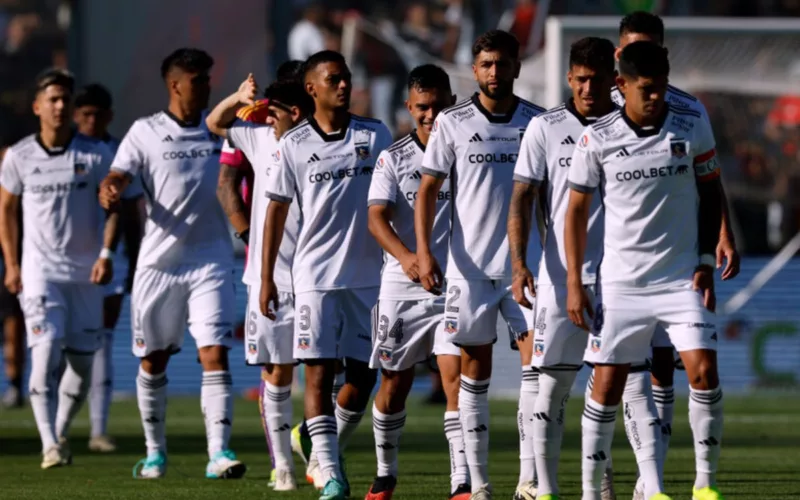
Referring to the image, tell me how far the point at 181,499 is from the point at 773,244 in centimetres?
1351

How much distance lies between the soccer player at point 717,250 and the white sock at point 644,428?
86 mm

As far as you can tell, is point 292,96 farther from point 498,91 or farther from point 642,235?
point 642,235

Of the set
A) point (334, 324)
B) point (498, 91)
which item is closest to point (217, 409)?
point (334, 324)

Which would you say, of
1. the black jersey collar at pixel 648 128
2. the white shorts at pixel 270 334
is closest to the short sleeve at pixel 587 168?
the black jersey collar at pixel 648 128

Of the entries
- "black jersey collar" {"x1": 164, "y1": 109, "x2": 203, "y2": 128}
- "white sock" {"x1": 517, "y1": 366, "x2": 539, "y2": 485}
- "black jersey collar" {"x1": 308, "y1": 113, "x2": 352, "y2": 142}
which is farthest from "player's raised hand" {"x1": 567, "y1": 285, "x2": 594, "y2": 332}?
"black jersey collar" {"x1": 164, "y1": 109, "x2": 203, "y2": 128}

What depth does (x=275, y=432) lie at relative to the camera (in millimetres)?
10258

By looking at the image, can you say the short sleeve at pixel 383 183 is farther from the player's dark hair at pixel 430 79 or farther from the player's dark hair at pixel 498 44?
the player's dark hair at pixel 498 44

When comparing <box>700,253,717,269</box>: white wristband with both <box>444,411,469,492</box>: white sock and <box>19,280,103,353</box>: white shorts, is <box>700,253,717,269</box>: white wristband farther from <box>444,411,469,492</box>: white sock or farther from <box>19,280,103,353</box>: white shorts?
<box>19,280,103,353</box>: white shorts

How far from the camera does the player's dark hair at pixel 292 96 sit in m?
9.95

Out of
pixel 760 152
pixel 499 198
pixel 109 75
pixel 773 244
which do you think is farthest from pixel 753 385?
pixel 499 198

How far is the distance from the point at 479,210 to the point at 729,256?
1.32m

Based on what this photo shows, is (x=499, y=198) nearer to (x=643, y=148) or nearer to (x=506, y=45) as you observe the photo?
(x=506, y=45)

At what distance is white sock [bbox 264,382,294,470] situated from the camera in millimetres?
10156

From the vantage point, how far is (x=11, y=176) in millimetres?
12750
